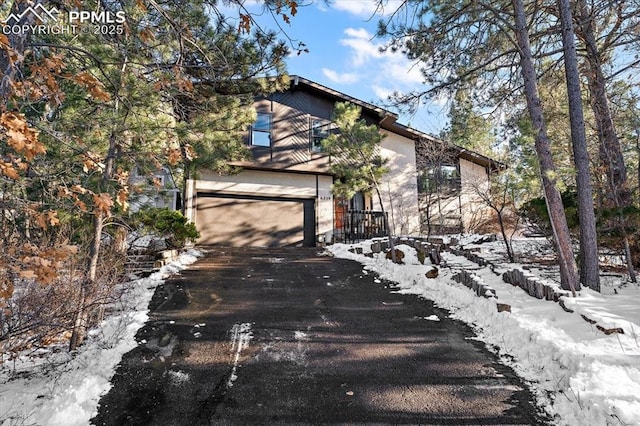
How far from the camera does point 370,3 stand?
619 cm

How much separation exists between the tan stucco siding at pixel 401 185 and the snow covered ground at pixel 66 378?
1120cm

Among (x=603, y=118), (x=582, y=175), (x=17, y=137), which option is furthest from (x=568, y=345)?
(x=603, y=118)

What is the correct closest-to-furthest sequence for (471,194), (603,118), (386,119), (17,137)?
1. (17,137)
2. (603,118)
3. (386,119)
4. (471,194)

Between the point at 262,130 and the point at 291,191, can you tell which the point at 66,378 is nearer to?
the point at 291,191

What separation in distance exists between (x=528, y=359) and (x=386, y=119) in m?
12.4

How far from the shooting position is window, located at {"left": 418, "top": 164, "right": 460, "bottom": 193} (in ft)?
50.3

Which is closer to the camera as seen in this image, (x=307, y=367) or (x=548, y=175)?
(x=307, y=367)

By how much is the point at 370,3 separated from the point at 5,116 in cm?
618

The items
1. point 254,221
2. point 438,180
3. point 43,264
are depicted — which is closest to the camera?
point 43,264

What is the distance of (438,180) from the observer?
15.2 metres

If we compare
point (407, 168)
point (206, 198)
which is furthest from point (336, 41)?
point (407, 168)

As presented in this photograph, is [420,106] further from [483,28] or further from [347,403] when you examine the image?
[347,403]

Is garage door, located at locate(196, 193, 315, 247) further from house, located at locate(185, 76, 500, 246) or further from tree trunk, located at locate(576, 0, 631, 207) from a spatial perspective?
tree trunk, located at locate(576, 0, 631, 207)

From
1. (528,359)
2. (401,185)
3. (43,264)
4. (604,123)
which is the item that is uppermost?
(401,185)
